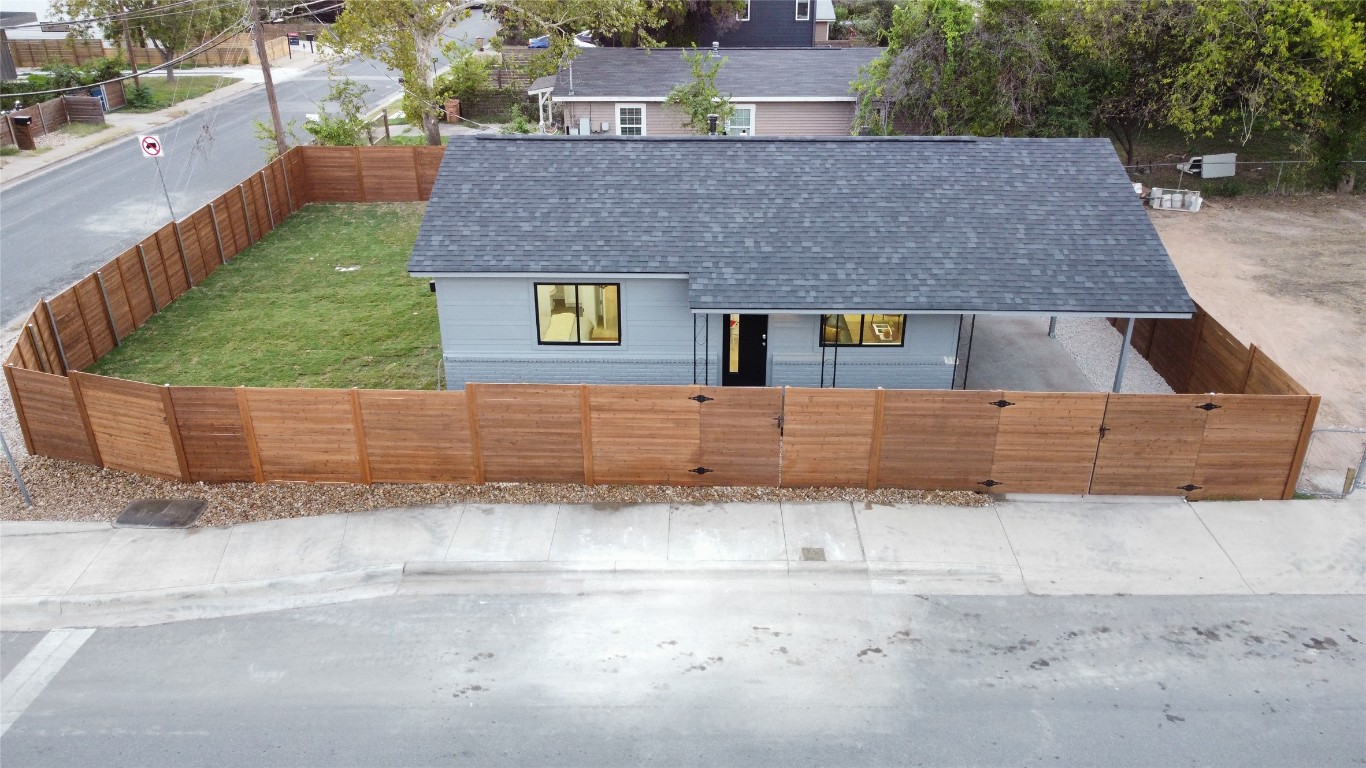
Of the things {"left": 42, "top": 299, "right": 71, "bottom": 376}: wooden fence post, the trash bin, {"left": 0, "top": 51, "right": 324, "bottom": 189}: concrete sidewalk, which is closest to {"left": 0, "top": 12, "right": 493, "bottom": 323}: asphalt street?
{"left": 0, "top": 51, "right": 324, "bottom": 189}: concrete sidewalk

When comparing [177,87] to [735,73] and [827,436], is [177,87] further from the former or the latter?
[827,436]

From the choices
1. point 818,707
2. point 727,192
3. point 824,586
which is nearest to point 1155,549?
point 824,586

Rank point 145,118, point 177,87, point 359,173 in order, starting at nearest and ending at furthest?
point 359,173 → point 145,118 → point 177,87

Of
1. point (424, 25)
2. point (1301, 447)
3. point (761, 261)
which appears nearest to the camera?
point (1301, 447)

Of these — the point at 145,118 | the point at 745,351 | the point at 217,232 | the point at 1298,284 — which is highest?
the point at 145,118

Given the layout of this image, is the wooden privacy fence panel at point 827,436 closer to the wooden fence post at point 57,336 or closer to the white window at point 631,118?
the wooden fence post at point 57,336

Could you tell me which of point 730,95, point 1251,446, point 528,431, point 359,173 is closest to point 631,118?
point 730,95

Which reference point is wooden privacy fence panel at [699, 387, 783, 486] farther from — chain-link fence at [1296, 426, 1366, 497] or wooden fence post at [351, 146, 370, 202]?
wooden fence post at [351, 146, 370, 202]

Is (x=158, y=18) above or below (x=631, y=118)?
above
